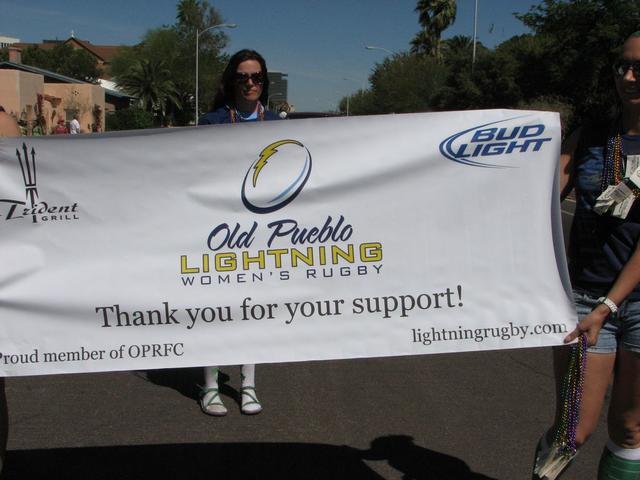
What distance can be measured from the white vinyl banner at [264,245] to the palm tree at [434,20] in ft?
209

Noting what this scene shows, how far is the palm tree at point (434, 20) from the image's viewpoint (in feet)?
213

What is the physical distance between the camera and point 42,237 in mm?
3047

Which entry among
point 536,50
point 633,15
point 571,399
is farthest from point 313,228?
point 536,50

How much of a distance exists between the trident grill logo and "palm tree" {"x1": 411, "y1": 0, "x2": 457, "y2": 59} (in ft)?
210

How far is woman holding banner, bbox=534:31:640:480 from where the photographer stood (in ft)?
8.73

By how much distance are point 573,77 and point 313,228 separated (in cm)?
3278

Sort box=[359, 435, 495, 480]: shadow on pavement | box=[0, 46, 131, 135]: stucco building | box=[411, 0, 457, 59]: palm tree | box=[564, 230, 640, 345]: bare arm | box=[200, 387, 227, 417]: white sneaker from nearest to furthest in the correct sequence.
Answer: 1. box=[564, 230, 640, 345]: bare arm
2. box=[359, 435, 495, 480]: shadow on pavement
3. box=[200, 387, 227, 417]: white sneaker
4. box=[0, 46, 131, 135]: stucco building
5. box=[411, 0, 457, 59]: palm tree

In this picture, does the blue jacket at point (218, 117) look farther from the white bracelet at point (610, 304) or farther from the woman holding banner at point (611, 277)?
the white bracelet at point (610, 304)

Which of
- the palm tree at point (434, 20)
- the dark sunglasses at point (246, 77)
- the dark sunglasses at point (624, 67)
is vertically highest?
the palm tree at point (434, 20)

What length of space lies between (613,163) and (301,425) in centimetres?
237

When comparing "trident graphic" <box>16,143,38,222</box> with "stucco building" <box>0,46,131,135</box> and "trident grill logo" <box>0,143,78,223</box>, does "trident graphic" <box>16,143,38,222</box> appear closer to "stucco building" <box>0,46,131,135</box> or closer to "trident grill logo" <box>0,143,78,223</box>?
"trident grill logo" <box>0,143,78,223</box>

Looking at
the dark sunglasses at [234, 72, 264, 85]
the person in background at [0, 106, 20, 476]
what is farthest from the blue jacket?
the person in background at [0, 106, 20, 476]

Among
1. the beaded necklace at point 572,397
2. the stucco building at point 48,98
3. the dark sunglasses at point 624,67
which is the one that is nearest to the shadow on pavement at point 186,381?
the beaded necklace at point 572,397

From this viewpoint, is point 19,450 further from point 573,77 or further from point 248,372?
point 573,77
